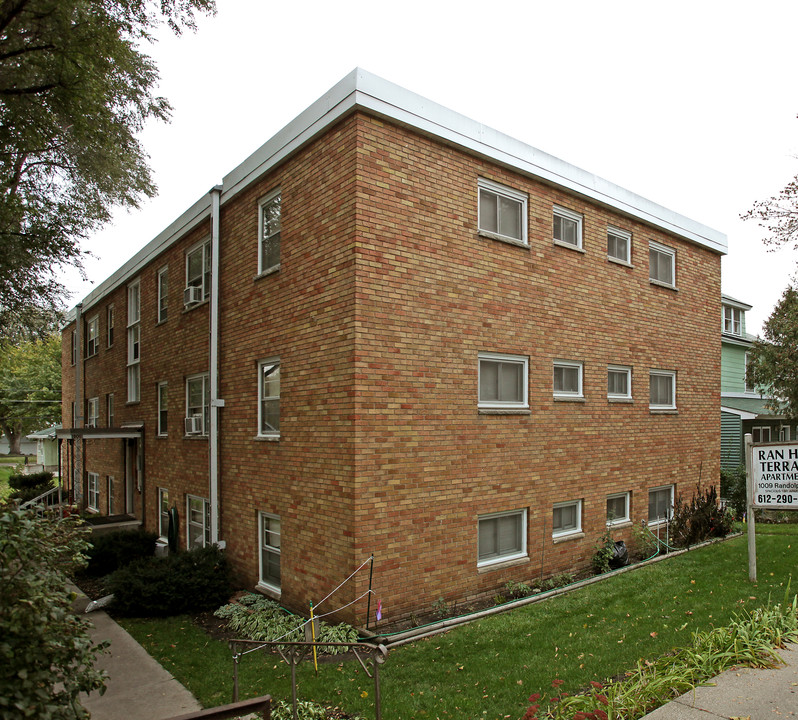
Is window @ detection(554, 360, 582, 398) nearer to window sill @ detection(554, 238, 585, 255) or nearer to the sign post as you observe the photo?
window sill @ detection(554, 238, 585, 255)

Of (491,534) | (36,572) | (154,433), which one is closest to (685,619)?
(491,534)

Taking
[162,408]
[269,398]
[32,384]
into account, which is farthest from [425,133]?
[32,384]

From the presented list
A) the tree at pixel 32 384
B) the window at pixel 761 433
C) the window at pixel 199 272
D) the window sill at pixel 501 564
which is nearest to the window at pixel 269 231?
the window at pixel 199 272

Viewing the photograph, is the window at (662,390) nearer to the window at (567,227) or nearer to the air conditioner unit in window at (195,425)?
the window at (567,227)

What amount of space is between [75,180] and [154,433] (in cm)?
657

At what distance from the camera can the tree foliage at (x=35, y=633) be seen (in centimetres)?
328

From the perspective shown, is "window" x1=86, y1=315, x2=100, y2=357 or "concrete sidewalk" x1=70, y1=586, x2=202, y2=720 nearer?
"concrete sidewalk" x1=70, y1=586, x2=202, y2=720

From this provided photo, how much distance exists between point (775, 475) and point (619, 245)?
5.63 meters

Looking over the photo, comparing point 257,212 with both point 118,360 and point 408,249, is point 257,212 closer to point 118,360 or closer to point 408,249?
point 408,249

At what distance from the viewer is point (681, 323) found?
14.1 metres

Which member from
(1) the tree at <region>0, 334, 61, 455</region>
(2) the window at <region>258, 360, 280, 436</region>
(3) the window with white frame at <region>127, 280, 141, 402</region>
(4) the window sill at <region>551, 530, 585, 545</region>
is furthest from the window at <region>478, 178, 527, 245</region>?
(1) the tree at <region>0, 334, 61, 455</region>

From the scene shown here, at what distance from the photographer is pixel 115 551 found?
13.5 m

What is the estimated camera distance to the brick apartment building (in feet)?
27.4

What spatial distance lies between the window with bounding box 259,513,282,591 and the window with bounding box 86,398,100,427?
12915 mm
